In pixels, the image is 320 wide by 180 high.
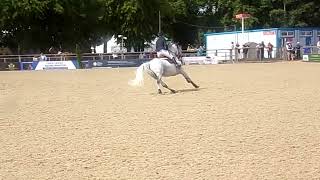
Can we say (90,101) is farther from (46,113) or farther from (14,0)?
(14,0)

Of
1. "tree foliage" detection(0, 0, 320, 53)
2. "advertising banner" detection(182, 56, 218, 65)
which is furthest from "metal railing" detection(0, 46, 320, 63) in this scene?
"tree foliage" detection(0, 0, 320, 53)

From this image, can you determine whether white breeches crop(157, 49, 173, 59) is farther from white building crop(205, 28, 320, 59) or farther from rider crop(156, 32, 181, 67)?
white building crop(205, 28, 320, 59)

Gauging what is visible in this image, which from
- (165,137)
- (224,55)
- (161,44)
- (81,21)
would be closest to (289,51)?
(224,55)

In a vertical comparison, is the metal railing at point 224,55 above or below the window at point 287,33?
below

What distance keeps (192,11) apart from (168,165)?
82.9 meters

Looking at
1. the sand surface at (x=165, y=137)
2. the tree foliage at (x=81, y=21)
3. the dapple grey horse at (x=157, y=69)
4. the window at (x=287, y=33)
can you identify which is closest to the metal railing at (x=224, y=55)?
the window at (x=287, y=33)

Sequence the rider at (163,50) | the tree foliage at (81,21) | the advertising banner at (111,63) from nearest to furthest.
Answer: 1. the rider at (163,50)
2. the advertising banner at (111,63)
3. the tree foliage at (81,21)

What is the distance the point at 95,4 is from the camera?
204ft

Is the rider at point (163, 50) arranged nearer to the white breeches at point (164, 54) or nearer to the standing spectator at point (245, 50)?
the white breeches at point (164, 54)

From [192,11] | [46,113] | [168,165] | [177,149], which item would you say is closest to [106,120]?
[46,113]

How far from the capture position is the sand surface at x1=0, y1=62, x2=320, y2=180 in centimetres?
746

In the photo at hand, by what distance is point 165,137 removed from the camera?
9.89 metres

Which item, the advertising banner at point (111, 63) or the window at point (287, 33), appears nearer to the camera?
the advertising banner at point (111, 63)

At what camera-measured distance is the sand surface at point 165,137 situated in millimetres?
7457
